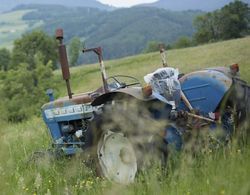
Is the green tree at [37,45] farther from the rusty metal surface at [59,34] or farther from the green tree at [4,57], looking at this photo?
the rusty metal surface at [59,34]

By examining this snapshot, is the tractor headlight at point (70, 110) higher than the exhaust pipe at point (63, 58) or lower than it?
lower

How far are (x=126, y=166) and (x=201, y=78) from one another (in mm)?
1469

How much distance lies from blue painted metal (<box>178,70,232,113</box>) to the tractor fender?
90 centimetres

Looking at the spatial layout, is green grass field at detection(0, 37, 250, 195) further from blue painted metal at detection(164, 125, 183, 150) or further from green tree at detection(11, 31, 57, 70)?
green tree at detection(11, 31, 57, 70)

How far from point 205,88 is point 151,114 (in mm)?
1167

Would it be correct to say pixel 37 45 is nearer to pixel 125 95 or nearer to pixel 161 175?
pixel 125 95

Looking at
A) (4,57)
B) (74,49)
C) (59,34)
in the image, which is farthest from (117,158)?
(74,49)

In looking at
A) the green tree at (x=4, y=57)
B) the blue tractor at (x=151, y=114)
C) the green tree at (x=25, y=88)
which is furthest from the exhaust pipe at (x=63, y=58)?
the green tree at (x=4, y=57)

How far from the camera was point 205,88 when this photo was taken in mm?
5398

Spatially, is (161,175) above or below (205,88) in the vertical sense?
below

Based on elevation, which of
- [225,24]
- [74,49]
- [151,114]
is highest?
[151,114]

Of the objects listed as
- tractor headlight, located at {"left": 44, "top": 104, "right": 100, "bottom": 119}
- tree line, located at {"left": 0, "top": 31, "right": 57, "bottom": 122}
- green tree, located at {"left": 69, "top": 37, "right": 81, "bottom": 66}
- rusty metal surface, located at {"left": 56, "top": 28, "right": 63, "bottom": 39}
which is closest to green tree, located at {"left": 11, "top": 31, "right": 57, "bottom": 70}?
green tree, located at {"left": 69, "top": 37, "right": 81, "bottom": 66}

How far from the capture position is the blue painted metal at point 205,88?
5320mm

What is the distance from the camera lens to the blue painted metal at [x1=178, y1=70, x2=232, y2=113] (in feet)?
17.5
